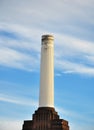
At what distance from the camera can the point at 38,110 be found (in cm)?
10675

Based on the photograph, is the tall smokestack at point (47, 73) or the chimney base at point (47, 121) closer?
the chimney base at point (47, 121)

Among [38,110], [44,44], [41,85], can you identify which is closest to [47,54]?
[44,44]

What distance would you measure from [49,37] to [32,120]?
95.5 ft

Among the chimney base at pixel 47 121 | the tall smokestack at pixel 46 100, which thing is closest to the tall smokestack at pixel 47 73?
the tall smokestack at pixel 46 100

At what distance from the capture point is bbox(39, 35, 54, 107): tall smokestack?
10731cm

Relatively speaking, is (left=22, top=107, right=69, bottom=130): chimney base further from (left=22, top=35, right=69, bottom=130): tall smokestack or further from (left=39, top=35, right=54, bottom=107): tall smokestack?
(left=39, top=35, right=54, bottom=107): tall smokestack

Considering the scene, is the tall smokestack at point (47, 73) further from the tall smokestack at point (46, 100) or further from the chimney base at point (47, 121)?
the chimney base at point (47, 121)

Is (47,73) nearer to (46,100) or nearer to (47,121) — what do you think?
(46,100)

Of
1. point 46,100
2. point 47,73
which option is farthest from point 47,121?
point 47,73

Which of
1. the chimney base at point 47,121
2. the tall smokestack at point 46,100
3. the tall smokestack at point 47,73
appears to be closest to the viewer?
the chimney base at point 47,121

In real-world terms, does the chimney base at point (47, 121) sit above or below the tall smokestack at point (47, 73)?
below

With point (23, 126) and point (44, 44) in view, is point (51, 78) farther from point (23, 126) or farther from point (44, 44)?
point (23, 126)

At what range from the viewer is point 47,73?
10938cm

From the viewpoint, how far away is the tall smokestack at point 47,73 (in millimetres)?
107312
